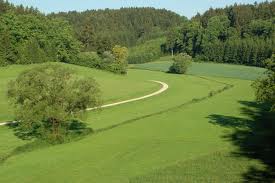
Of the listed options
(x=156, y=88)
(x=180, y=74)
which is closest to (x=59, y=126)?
(x=156, y=88)

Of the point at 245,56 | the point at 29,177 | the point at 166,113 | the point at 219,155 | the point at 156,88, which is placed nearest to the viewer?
the point at 29,177

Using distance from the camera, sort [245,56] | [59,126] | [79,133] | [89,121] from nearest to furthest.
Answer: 1. [59,126]
2. [79,133]
3. [89,121]
4. [245,56]

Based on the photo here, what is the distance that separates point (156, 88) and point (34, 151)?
5951 centimetres

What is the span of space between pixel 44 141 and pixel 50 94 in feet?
18.6

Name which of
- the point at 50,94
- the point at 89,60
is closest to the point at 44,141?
the point at 50,94

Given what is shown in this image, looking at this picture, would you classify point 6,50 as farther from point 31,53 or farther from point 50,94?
point 50,94

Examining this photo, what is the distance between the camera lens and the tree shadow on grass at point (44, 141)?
141 feet

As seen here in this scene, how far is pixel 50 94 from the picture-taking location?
43625 millimetres

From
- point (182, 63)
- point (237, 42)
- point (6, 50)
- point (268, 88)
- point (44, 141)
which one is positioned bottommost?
point (44, 141)

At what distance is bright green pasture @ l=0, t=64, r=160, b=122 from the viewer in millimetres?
74250

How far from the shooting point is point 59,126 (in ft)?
156

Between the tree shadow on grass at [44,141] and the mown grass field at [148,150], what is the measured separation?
2.29ft

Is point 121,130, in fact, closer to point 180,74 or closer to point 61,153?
point 61,153

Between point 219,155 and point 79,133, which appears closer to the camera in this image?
point 219,155
